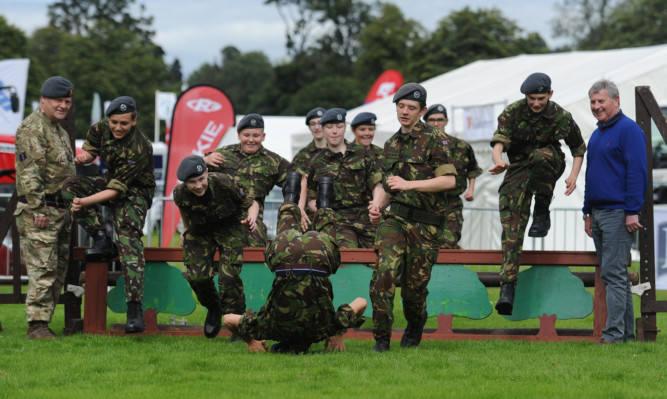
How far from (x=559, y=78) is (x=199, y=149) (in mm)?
8465

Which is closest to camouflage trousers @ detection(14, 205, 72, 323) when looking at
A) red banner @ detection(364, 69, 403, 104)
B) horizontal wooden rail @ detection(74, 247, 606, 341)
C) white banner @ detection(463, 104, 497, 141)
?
horizontal wooden rail @ detection(74, 247, 606, 341)

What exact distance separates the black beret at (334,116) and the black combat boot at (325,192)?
633 mm

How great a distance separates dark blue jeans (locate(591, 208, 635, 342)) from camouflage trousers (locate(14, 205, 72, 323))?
17.1 ft

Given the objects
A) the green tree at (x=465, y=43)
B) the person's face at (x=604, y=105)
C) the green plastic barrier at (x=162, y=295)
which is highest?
the green tree at (x=465, y=43)

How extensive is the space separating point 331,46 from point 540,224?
232 feet

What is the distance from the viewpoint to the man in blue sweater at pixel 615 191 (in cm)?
849

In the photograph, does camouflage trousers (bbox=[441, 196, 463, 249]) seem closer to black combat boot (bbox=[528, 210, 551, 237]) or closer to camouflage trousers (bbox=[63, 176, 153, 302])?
black combat boot (bbox=[528, 210, 551, 237])

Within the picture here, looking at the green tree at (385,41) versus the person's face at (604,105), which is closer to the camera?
the person's face at (604,105)

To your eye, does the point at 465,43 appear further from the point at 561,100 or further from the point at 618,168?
the point at 618,168

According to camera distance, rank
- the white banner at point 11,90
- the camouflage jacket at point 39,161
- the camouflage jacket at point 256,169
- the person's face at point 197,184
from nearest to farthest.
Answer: the person's face at point 197,184
the camouflage jacket at point 39,161
the camouflage jacket at point 256,169
the white banner at point 11,90

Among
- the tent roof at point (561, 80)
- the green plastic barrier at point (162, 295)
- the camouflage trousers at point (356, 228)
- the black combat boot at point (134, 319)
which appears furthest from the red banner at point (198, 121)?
the black combat boot at point (134, 319)

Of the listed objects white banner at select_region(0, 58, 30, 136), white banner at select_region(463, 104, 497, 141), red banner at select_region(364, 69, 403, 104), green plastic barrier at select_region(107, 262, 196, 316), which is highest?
red banner at select_region(364, 69, 403, 104)

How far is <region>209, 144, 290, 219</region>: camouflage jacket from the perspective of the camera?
1000 cm

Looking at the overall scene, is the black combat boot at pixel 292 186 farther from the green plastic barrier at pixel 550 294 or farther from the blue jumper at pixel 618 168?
the blue jumper at pixel 618 168
